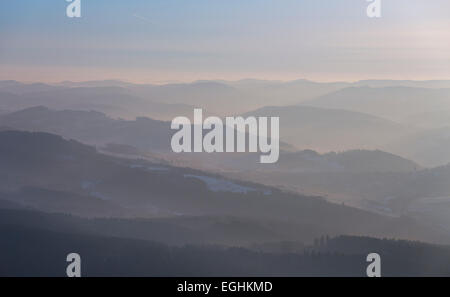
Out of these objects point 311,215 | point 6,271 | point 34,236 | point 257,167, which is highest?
point 257,167

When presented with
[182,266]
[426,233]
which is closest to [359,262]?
[182,266]

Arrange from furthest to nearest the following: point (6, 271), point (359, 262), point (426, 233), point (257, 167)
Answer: point (257, 167) → point (426, 233) → point (359, 262) → point (6, 271)

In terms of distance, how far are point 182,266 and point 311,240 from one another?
2102cm

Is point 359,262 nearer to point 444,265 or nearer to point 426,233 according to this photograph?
point 444,265

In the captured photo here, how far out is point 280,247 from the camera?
174 ft

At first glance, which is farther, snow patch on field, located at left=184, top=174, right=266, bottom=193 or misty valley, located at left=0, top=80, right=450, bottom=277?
snow patch on field, located at left=184, top=174, right=266, bottom=193

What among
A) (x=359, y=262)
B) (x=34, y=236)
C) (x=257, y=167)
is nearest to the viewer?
(x=359, y=262)
